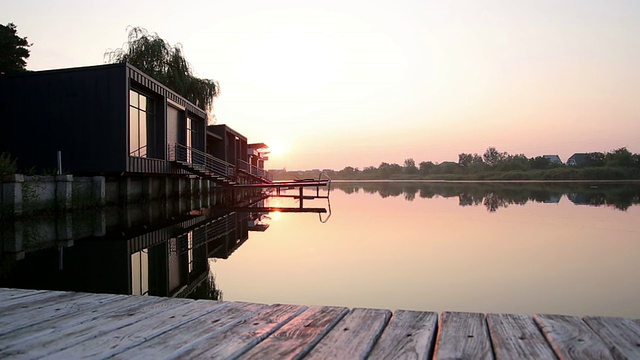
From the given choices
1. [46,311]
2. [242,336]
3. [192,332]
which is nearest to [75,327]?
[46,311]

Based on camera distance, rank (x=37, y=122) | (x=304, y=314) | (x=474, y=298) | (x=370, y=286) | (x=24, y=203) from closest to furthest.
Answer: (x=304, y=314)
(x=474, y=298)
(x=370, y=286)
(x=24, y=203)
(x=37, y=122)

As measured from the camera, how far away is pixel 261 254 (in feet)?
23.8

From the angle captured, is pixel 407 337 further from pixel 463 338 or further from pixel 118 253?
pixel 118 253

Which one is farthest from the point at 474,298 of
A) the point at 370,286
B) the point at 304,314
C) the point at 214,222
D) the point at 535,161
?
the point at 535,161

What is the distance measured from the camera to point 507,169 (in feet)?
257

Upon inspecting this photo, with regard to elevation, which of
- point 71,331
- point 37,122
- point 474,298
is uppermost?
point 37,122

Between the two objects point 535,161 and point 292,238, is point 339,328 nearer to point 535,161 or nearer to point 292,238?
point 292,238

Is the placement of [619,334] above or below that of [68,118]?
below

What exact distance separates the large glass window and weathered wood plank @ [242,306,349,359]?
15012 millimetres

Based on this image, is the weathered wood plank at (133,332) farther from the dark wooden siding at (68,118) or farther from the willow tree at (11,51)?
the willow tree at (11,51)

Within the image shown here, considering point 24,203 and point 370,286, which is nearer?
point 370,286

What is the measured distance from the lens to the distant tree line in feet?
212

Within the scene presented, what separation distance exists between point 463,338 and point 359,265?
14.4 ft

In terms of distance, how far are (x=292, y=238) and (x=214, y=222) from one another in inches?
131
